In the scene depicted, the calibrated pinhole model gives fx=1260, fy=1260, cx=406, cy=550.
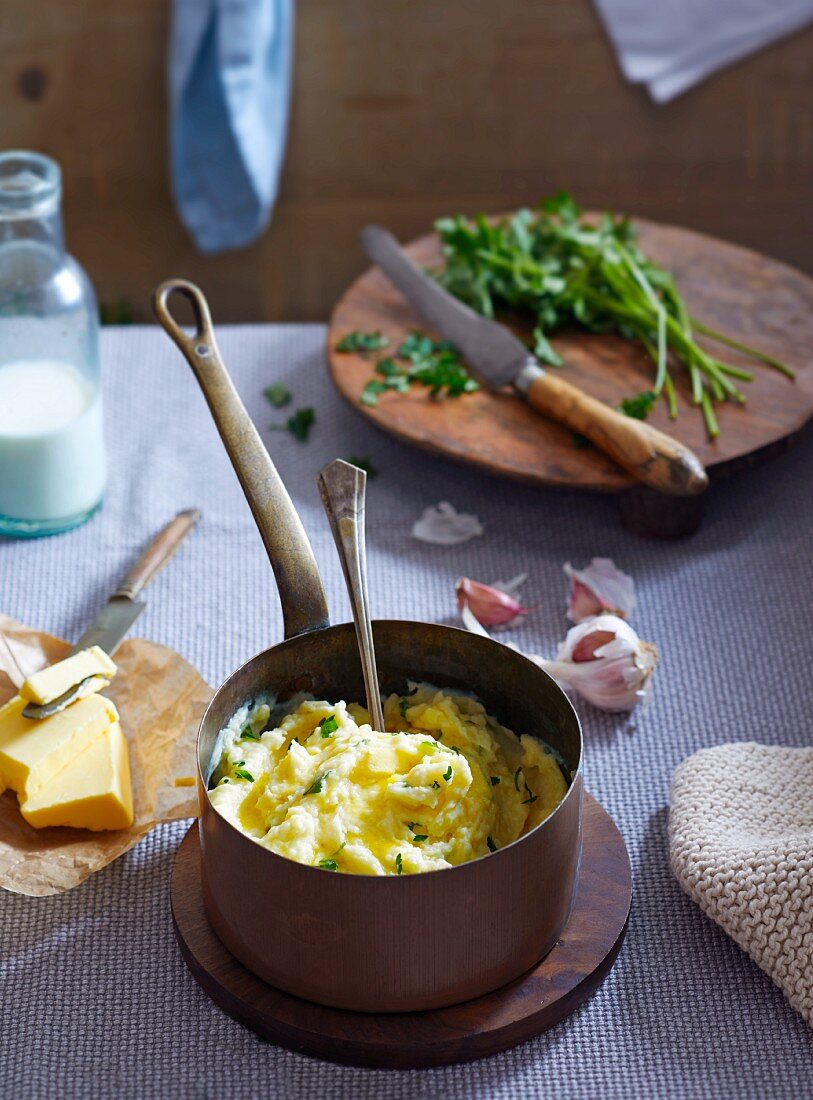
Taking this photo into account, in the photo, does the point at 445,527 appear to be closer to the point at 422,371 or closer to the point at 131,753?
the point at 422,371

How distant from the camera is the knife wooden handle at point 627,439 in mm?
1266

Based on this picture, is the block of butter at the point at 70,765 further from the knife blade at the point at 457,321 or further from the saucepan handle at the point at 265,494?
the knife blade at the point at 457,321

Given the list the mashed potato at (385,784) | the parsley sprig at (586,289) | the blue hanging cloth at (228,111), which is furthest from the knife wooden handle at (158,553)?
the blue hanging cloth at (228,111)

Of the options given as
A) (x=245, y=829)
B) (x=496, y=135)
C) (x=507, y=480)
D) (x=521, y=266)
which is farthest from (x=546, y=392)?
(x=496, y=135)

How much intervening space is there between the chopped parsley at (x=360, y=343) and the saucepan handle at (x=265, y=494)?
0.53 m

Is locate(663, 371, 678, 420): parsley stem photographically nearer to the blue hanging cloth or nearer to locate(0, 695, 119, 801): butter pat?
locate(0, 695, 119, 801): butter pat

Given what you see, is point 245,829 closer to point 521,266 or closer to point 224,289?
point 521,266

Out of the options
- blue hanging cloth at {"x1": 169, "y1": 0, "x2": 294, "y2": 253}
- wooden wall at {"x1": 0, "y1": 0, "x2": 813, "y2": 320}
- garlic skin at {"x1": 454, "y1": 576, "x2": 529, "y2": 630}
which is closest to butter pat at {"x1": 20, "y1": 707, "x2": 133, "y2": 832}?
garlic skin at {"x1": 454, "y1": 576, "x2": 529, "y2": 630}

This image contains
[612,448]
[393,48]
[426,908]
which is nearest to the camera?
[426,908]

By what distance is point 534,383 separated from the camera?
1416mm

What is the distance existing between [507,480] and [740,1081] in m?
0.77

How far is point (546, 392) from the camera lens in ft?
4.58

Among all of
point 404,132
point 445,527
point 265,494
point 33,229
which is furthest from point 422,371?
point 404,132

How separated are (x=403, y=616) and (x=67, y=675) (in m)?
0.37
